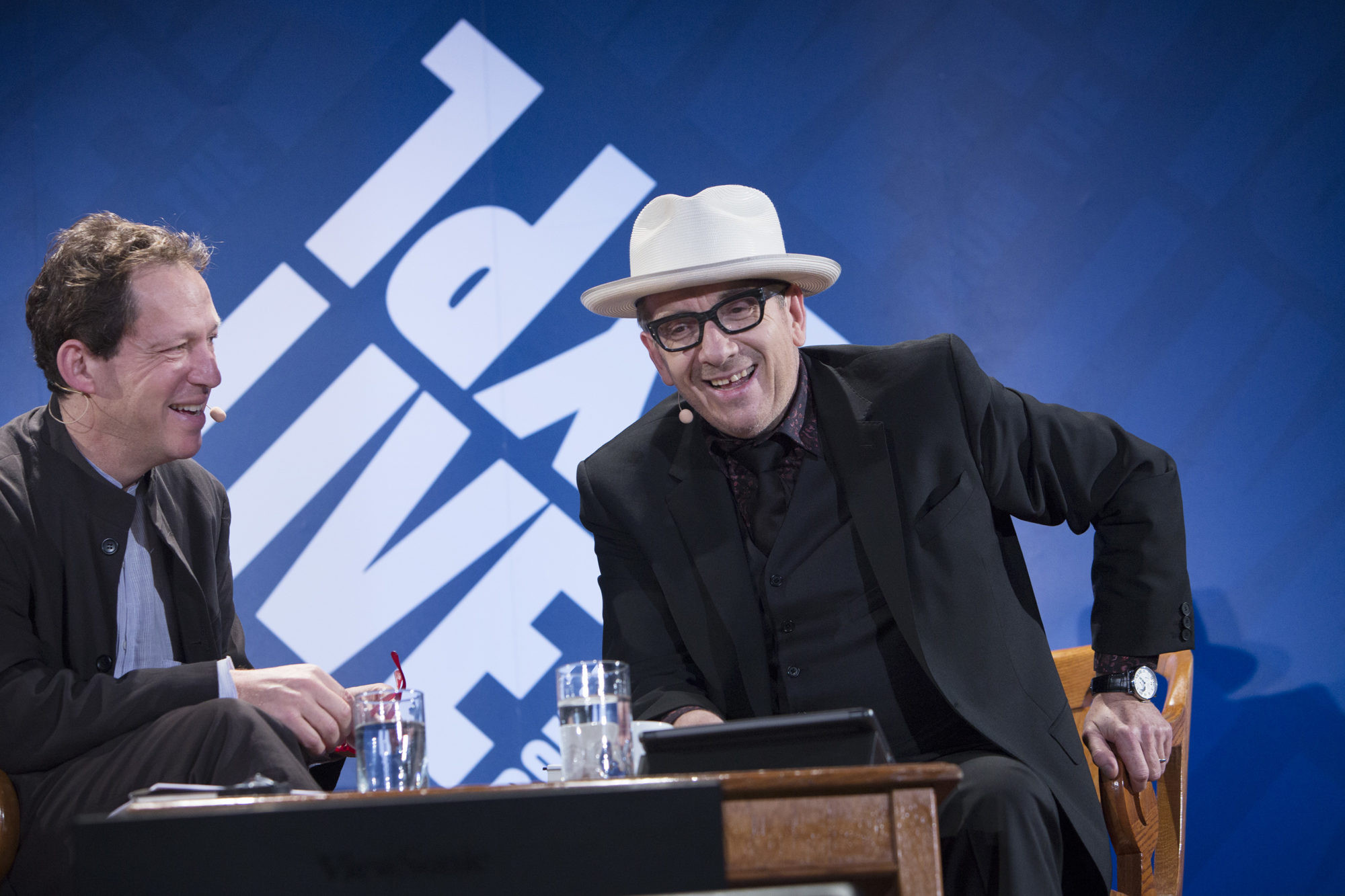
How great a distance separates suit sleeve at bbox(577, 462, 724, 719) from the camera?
210 centimetres

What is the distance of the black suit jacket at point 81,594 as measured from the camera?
1.77 m

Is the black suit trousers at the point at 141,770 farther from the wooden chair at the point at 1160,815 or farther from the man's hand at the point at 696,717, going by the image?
the wooden chair at the point at 1160,815

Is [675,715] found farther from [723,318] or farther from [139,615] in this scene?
[139,615]

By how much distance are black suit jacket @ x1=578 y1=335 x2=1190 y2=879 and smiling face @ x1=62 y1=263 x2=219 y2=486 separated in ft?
2.92

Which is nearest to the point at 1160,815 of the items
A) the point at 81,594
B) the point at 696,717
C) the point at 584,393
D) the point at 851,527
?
the point at 851,527

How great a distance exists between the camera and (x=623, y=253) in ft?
10.8

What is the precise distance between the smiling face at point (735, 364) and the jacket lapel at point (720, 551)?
0.11 metres

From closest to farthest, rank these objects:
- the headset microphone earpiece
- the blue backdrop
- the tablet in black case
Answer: the tablet in black case < the headset microphone earpiece < the blue backdrop

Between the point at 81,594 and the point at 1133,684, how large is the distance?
75.6 inches

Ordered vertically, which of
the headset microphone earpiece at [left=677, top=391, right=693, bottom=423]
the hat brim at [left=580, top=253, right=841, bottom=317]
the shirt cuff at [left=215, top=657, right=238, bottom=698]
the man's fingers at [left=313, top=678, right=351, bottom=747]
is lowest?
the man's fingers at [left=313, top=678, right=351, bottom=747]

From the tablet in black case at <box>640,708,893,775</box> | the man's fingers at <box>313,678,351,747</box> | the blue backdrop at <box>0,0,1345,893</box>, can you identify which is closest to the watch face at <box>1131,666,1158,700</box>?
the tablet in black case at <box>640,708,893,775</box>

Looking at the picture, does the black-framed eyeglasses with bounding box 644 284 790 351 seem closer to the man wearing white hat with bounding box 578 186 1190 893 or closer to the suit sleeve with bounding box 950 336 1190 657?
the man wearing white hat with bounding box 578 186 1190 893

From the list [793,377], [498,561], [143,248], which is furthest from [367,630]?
[793,377]

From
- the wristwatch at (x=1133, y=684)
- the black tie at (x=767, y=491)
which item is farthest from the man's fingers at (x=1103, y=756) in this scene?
the black tie at (x=767, y=491)
